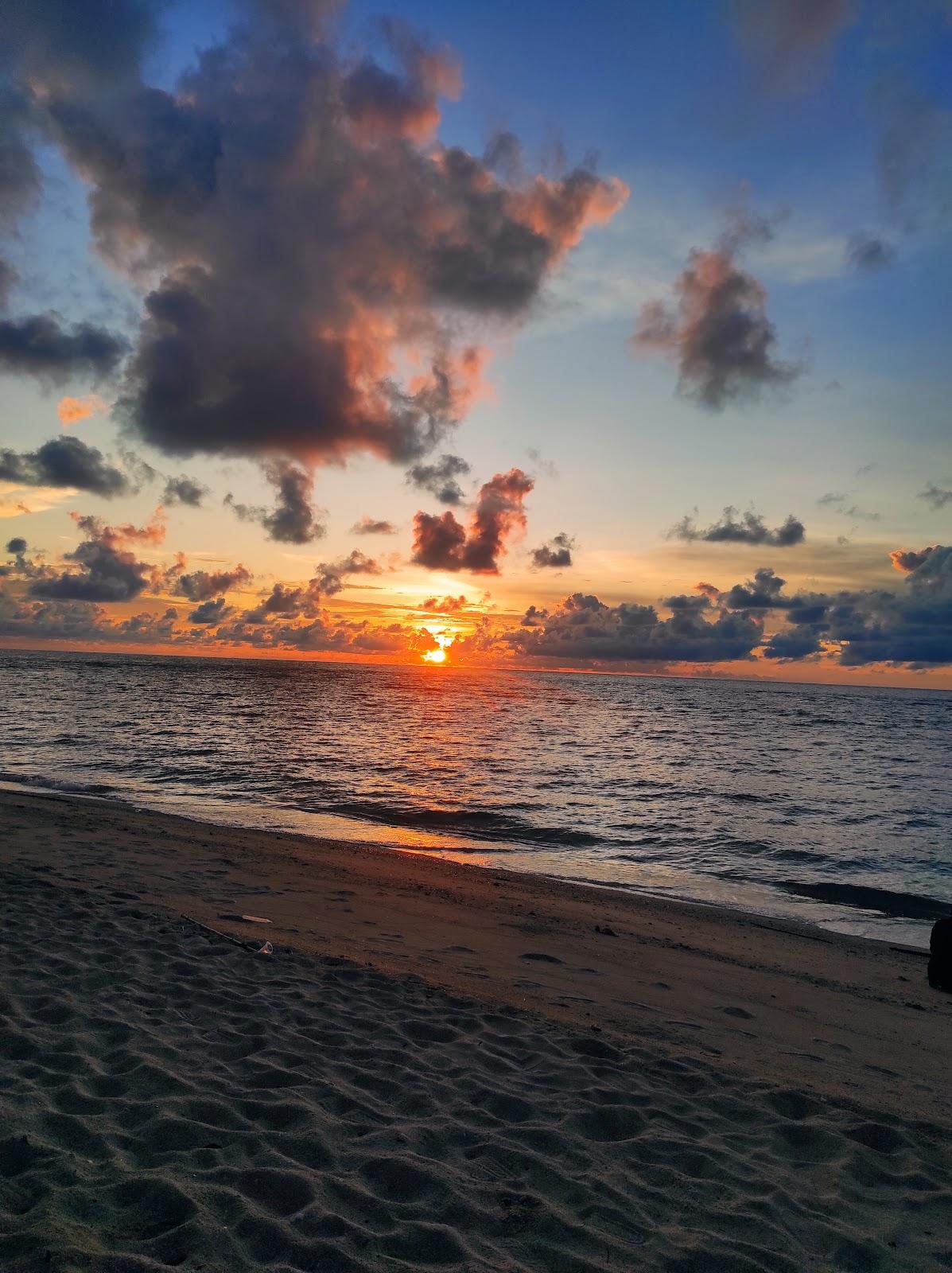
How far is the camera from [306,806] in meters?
22.7

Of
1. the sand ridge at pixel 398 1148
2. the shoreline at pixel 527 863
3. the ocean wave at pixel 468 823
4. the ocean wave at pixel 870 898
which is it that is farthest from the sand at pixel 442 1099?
the ocean wave at pixel 468 823

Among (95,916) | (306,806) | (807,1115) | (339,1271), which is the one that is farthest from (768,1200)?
(306,806)

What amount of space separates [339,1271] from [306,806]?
65.5 ft

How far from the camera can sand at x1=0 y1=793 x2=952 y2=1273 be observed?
372 centimetres

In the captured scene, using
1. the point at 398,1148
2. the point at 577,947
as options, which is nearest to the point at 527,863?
the point at 577,947

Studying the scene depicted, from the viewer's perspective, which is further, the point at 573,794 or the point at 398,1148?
the point at 573,794

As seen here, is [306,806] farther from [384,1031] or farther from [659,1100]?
[659,1100]

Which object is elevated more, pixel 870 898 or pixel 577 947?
pixel 577 947

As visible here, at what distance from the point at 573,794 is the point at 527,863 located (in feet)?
33.3

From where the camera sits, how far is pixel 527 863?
57.4 ft

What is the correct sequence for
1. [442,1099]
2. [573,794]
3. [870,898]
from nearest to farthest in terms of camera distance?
1. [442,1099]
2. [870,898]
3. [573,794]

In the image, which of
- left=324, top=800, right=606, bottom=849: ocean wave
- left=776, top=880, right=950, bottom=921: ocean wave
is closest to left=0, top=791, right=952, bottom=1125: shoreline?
left=776, top=880, right=950, bottom=921: ocean wave

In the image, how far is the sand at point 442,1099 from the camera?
3725 mm

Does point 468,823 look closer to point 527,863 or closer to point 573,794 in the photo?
point 527,863
